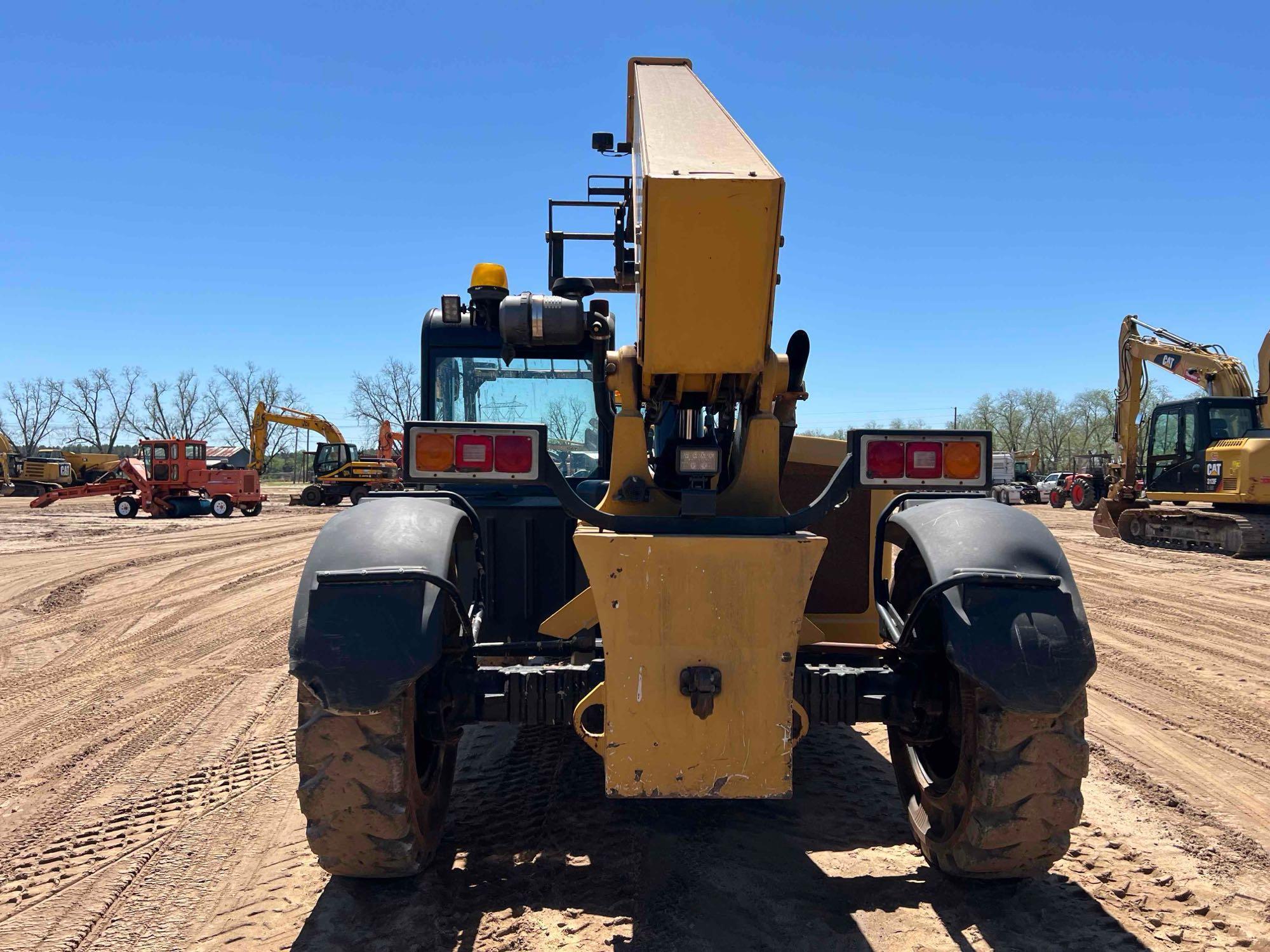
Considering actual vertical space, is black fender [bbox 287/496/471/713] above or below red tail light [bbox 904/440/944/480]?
below

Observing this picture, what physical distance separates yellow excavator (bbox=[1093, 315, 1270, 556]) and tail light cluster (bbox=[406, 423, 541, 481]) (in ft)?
53.4

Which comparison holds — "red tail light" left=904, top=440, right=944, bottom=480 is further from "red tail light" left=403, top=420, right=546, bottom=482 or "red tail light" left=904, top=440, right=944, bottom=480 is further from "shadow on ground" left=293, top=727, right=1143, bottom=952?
"shadow on ground" left=293, top=727, right=1143, bottom=952

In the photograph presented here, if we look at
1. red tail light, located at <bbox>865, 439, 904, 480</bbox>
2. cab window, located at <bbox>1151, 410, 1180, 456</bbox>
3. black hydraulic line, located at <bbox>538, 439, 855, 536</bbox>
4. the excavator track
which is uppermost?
cab window, located at <bbox>1151, 410, 1180, 456</bbox>

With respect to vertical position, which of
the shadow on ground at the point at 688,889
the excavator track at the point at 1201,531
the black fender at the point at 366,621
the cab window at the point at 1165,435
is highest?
the cab window at the point at 1165,435

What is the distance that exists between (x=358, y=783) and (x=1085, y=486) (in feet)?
111

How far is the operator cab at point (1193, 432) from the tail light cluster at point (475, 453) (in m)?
17.3

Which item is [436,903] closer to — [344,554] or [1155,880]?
[344,554]

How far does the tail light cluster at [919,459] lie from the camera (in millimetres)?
3084

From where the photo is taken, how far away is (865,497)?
4.57m

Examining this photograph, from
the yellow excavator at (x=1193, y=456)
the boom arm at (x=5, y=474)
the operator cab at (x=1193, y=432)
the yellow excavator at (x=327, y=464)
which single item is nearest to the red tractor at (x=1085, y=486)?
the yellow excavator at (x=1193, y=456)

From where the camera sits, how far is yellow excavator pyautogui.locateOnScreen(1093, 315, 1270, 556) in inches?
597

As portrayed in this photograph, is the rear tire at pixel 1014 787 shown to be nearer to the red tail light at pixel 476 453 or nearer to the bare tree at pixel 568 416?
the red tail light at pixel 476 453

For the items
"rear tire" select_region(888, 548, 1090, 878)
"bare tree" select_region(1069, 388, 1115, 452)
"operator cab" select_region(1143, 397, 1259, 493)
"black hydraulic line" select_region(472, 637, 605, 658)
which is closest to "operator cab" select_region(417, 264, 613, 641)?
"black hydraulic line" select_region(472, 637, 605, 658)

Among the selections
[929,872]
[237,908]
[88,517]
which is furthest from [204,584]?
[88,517]
